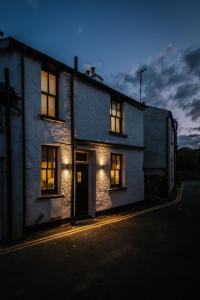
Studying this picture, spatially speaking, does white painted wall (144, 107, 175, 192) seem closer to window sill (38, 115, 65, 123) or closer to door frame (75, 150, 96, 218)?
door frame (75, 150, 96, 218)

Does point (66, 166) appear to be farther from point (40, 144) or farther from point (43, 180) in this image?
point (40, 144)

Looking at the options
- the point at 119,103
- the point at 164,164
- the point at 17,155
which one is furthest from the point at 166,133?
the point at 17,155

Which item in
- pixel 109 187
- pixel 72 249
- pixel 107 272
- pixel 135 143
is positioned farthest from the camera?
pixel 135 143

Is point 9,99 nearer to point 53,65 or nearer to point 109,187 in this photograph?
point 53,65

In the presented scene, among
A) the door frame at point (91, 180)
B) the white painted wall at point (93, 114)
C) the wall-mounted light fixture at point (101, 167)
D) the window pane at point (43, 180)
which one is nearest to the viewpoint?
the window pane at point (43, 180)

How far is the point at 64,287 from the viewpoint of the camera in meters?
4.54

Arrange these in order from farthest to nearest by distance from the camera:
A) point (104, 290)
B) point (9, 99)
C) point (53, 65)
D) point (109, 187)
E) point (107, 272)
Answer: point (109, 187) < point (53, 65) < point (9, 99) < point (107, 272) < point (104, 290)

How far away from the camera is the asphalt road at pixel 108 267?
438 cm

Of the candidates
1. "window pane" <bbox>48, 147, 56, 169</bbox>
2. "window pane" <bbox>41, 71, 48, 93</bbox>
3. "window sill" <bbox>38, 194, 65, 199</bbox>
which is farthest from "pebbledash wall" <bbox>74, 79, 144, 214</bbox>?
"window sill" <bbox>38, 194, 65, 199</bbox>

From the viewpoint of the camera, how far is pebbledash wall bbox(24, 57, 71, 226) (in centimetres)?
804

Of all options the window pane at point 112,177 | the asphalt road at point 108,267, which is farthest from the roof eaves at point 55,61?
the asphalt road at point 108,267

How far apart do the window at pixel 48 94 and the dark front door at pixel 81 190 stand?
108 inches

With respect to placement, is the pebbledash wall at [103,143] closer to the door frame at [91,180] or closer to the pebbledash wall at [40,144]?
the door frame at [91,180]

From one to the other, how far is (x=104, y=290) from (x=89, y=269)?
0.94m
